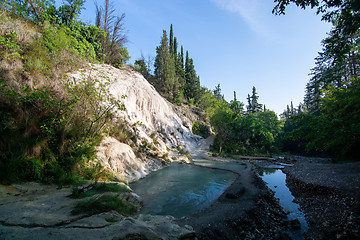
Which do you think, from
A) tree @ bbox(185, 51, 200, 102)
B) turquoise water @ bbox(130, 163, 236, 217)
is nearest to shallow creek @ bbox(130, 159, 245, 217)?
turquoise water @ bbox(130, 163, 236, 217)

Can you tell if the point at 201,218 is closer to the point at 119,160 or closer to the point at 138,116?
the point at 119,160

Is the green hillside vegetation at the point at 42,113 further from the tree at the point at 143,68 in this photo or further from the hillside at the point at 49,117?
the tree at the point at 143,68

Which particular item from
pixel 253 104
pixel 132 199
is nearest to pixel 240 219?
pixel 132 199

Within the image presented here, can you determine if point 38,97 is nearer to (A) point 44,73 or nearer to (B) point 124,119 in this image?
(A) point 44,73

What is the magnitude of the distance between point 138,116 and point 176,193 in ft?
34.0

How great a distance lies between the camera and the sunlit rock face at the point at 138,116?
909 cm

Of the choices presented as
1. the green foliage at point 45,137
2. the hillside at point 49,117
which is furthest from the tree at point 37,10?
the green foliage at point 45,137

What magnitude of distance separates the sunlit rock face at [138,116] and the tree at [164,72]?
1282 centimetres

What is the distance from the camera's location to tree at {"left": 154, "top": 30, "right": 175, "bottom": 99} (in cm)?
3581

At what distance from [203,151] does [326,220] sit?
21.3 m

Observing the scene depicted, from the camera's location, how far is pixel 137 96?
1727 cm

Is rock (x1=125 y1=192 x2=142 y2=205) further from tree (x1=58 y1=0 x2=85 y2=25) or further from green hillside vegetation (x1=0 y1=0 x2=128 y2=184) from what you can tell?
tree (x1=58 y1=0 x2=85 y2=25)

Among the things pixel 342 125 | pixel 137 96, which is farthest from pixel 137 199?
pixel 137 96

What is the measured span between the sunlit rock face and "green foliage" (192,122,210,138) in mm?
5335
